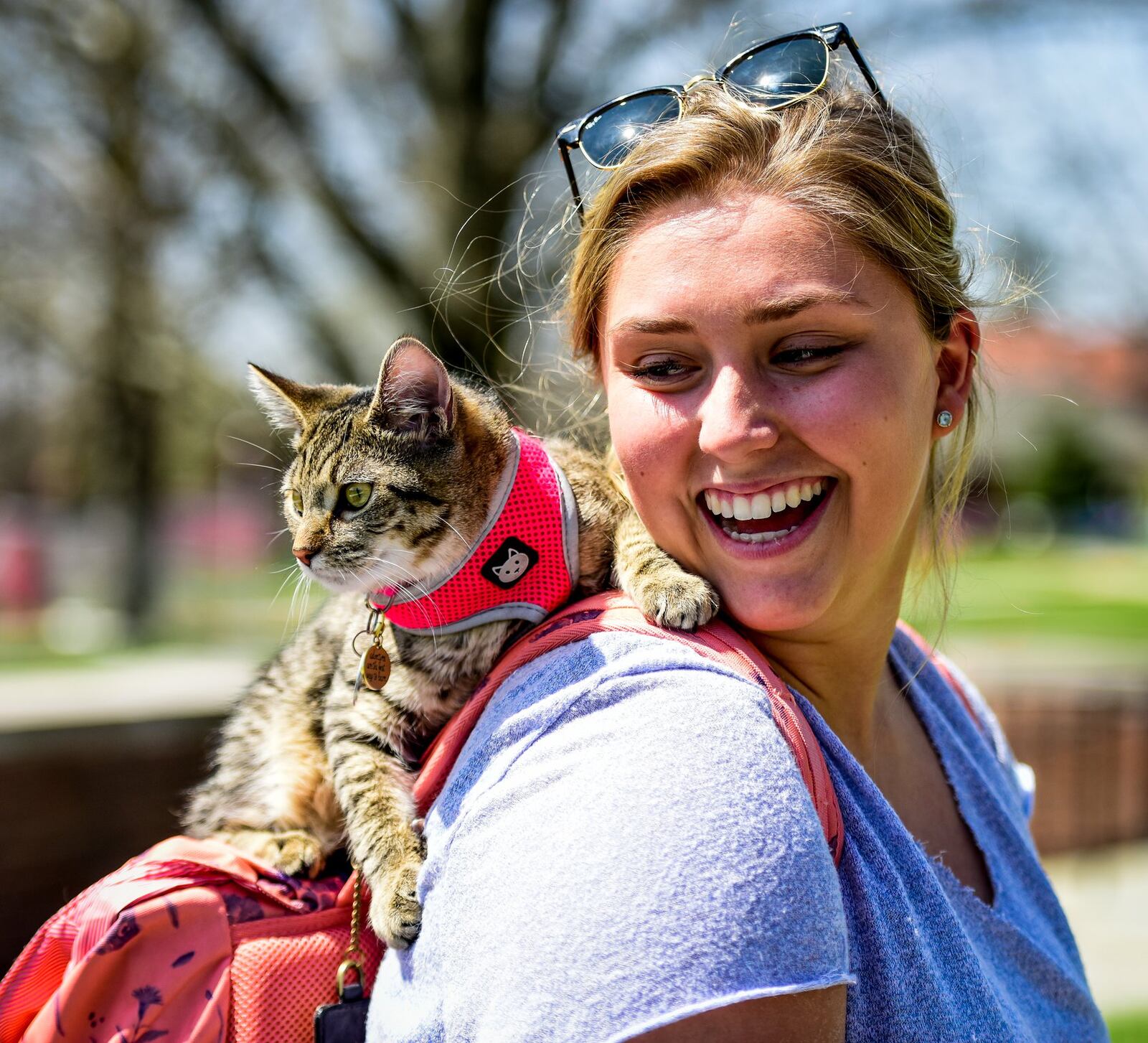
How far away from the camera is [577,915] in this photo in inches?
43.5

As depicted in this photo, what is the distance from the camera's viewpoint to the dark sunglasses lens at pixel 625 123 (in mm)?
1747

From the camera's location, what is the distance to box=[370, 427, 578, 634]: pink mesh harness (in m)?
1.73

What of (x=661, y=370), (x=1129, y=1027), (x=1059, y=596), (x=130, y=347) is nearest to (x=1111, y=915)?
(x=1129, y=1027)

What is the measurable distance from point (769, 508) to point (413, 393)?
862 millimetres

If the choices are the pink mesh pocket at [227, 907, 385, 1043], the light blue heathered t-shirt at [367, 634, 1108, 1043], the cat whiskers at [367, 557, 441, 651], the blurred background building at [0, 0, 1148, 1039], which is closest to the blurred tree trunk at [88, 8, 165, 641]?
the blurred background building at [0, 0, 1148, 1039]

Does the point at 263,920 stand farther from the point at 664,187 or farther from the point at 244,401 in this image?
the point at 244,401

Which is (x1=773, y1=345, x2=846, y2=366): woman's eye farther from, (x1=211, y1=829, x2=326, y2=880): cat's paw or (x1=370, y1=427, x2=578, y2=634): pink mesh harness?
(x1=211, y1=829, x2=326, y2=880): cat's paw

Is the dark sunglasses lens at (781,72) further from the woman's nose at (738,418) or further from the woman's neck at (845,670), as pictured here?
the woman's neck at (845,670)

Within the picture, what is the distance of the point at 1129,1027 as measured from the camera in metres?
4.17

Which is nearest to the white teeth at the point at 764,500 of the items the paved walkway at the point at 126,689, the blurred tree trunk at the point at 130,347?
the paved walkway at the point at 126,689

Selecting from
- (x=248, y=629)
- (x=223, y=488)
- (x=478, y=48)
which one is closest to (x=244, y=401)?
(x=248, y=629)

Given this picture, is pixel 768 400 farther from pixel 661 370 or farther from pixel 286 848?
pixel 286 848

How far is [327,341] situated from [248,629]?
27.3 ft

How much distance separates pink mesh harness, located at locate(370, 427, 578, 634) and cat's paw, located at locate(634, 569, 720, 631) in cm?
16
